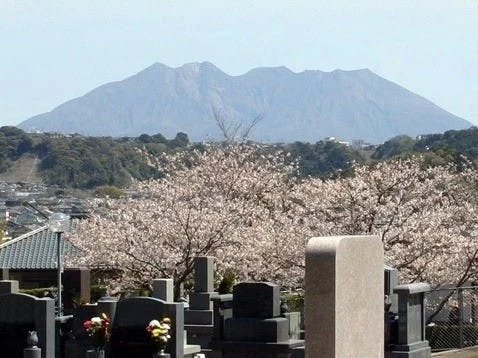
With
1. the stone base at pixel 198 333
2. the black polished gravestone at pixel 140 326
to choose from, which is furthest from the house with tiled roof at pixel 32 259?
the black polished gravestone at pixel 140 326

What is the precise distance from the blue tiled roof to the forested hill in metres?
38.2

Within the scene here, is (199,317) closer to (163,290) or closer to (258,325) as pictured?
(163,290)

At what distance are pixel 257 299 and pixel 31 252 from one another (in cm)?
3177

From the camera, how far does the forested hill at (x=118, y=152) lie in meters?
97.2

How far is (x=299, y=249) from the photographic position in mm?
29750

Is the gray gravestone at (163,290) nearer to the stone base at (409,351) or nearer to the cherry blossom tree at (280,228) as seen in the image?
the stone base at (409,351)

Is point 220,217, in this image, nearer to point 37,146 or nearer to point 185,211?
point 185,211

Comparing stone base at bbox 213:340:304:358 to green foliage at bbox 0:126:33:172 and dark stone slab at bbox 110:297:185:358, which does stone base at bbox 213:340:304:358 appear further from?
green foliage at bbox 0:126:33:172

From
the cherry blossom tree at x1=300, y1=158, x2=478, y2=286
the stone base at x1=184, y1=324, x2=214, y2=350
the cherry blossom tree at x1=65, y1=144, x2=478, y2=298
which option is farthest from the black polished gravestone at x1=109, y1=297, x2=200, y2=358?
the cherry blossom tree at x1=300, y1=158, x2=478, y2=286

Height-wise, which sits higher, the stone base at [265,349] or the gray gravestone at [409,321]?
the gray gravestone at [409,321]

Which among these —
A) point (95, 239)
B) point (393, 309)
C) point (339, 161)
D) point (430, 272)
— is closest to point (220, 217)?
point (95, 239)

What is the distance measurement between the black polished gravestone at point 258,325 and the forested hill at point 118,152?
68.8 metres

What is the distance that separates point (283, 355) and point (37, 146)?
111 metres

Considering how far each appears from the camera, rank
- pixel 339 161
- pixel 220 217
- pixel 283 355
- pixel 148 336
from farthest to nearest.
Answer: pixel 339 161, pixel 220 217, pixel 283 355, pixel 148 336
